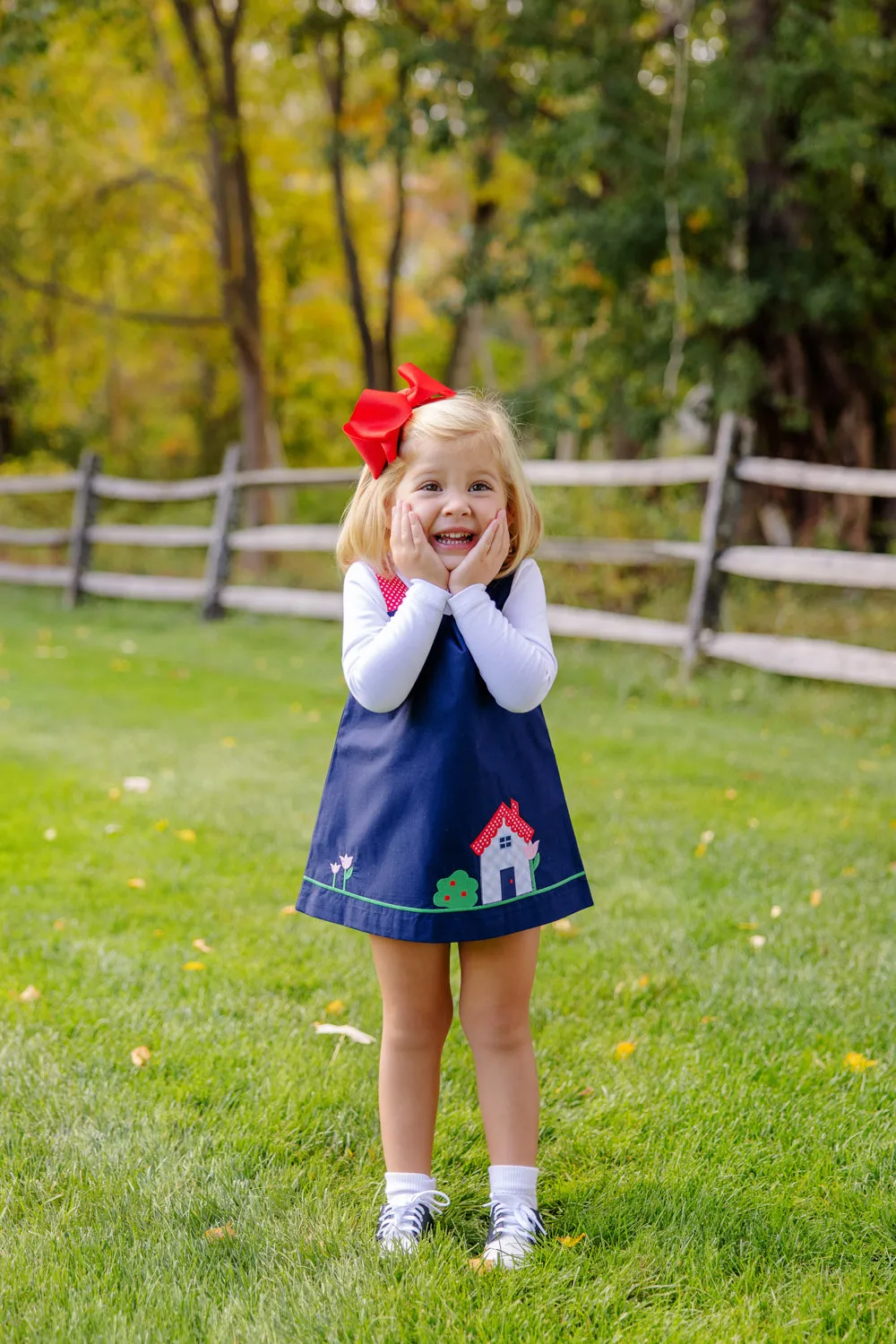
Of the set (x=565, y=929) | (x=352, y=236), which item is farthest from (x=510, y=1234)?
(x=352, y=236)

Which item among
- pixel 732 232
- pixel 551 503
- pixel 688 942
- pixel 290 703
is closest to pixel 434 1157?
pixel 688 942

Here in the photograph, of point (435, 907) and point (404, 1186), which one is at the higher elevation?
point (435, 907)

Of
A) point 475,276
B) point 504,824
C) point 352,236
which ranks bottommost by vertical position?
point 504,824

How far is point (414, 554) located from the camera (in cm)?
206

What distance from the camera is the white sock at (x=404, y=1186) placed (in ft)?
6.90

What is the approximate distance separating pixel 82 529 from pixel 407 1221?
463 inches

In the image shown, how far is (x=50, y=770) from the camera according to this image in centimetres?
528

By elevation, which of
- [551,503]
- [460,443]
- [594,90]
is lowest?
[460,443]

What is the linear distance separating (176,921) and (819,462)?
31.1ft

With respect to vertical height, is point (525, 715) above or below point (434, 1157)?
above

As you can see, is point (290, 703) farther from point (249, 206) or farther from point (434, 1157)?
point (249, 206)

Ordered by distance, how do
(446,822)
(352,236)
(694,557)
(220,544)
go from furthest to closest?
(352,236), (220,544), (694,557), (446,822)

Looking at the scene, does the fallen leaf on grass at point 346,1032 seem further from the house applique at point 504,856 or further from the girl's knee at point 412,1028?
the house applique at point 504,856

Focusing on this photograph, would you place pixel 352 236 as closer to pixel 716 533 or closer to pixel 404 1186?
pixel 716 533
